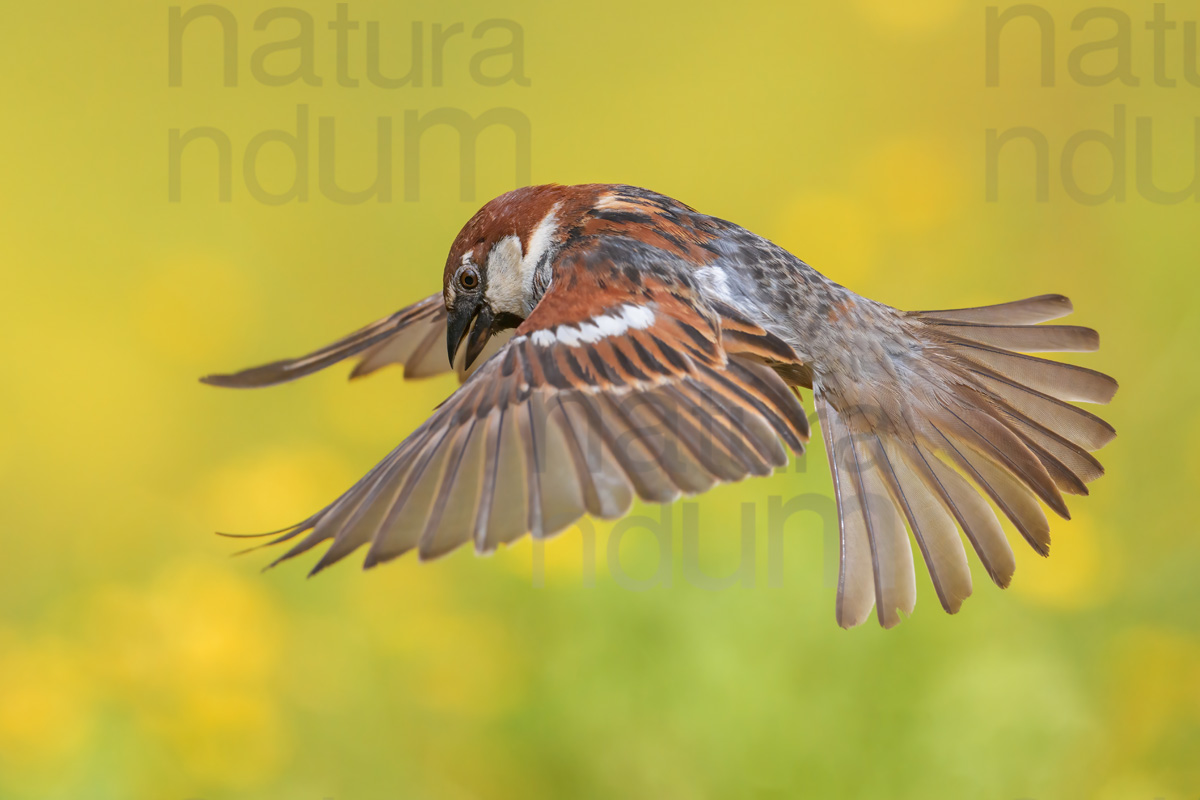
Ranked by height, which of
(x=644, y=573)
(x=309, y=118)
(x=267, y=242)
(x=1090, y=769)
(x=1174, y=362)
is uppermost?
(x=309, y=118)

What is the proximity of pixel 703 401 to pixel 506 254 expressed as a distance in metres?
0.58

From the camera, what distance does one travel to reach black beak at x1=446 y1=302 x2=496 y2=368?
95.5 inches

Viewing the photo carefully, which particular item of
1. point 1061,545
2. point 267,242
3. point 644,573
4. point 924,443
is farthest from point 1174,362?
point 267,242

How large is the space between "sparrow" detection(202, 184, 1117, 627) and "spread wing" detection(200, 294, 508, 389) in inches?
3.6

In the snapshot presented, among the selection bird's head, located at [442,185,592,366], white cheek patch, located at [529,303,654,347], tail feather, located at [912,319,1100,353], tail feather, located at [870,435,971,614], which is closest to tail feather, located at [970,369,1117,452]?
tail feather, located at [912,319,1100,353]

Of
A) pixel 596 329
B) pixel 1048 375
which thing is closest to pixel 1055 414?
pixel 1048 375

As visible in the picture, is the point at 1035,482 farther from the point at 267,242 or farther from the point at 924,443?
the point at 267,242

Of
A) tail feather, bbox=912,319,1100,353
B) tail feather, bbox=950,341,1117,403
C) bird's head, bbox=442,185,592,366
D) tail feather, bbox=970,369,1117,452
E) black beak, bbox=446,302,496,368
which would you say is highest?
bird's head, bbox=442,185,592,366

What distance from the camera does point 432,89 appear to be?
175 inches

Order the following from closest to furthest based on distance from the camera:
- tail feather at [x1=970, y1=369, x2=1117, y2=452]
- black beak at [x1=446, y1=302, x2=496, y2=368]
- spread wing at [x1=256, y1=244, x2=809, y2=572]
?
spread wing at [x1=256, y1=244, x2=809, y2=572] → tail feather at [x1=970, y1=369, x2=1117, y2=452] → black beak at [x1=446, y1=302, x2=496, y2=368]

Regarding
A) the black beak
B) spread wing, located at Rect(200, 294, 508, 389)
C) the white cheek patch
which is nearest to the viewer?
the white cheek patch

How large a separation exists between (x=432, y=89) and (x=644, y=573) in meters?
2.48

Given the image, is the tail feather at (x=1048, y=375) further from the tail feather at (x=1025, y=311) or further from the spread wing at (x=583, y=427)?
the spread wing at (x=583, y=427)

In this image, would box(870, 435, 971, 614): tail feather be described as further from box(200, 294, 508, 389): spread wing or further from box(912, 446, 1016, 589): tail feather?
box(200, 294, 508, 389): spread wing
